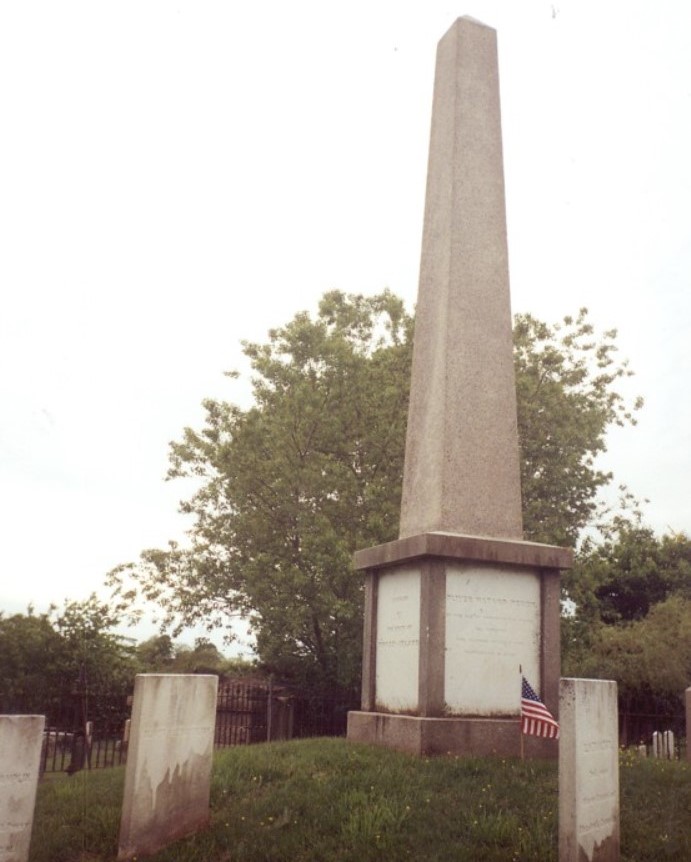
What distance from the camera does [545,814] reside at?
6113mm

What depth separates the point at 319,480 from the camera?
1680 cm

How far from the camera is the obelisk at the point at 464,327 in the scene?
9648 millimetres

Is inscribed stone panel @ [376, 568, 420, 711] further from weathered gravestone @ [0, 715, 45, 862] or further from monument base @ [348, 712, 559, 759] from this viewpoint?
weathered gravestone @ [0, 715, 45, 862]

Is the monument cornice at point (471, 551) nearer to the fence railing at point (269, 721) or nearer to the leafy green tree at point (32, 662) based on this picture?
the fence railing at point (269, 721)

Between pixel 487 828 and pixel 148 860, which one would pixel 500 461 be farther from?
pixel 148 860

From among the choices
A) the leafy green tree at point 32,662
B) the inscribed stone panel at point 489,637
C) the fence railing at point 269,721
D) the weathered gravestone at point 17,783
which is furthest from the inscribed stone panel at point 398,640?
the leafy green tree at point 32,662

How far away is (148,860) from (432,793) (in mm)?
2257

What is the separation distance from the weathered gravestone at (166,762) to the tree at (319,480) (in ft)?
30.0

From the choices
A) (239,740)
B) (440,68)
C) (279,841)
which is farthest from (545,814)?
(239,740)

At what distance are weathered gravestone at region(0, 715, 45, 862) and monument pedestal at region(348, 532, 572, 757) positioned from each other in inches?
152

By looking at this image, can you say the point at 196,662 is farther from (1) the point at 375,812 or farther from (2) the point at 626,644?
(1) the point at 375,812

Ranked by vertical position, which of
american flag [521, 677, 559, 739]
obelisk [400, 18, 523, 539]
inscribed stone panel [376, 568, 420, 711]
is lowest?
american flag [521, 677, 559, 739]

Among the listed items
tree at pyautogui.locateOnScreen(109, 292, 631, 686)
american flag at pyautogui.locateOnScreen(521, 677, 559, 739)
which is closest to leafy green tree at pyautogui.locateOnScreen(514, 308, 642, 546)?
tree at pyautogui.locateOnScreen(109, 292, 631, 686)

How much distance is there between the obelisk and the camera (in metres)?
9.65
